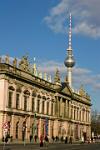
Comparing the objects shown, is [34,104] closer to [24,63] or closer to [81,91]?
[24,63]

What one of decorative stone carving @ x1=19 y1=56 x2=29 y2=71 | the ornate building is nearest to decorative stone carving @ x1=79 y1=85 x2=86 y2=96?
the ornate building

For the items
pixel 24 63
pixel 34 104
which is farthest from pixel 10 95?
pixel 34 104

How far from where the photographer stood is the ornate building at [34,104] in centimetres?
7500

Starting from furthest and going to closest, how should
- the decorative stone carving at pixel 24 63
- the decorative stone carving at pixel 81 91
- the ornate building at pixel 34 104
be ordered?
the decorative stone carving at pixel 81 91, the decorative stone carving at pixel 24 63, the ornate building at pixel 34 104

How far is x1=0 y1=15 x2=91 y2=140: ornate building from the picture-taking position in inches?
2953

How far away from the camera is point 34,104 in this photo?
87750mm

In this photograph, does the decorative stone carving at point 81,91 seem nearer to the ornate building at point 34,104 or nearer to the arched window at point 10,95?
the ornate building at point 34,104

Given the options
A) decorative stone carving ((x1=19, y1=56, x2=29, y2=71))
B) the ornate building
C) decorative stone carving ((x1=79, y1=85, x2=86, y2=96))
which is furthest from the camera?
decorative stone carving ((x1=79, y1=85, x2=86, y2=96))

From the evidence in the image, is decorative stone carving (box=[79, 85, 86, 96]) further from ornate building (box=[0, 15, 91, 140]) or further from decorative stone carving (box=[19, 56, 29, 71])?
decorative stone carving (box=[19, 56, 29, 71])

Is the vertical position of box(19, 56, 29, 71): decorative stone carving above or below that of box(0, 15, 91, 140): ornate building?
above

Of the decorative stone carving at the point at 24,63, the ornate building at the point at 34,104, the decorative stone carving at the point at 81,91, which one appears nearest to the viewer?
the ornate building at the point at 34,104

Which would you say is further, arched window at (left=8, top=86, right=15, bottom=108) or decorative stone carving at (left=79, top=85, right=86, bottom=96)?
decorative stone carving at (left=79, top=85, right=86, bottom=96)

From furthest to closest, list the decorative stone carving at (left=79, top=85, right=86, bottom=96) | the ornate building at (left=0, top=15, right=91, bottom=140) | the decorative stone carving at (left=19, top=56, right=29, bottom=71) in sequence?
the decorative stone carving at (left=79, top=85, right=86, bottom=96) < the decorative stone carving at (left=19, top=56, right=29, bottom=71) < the ornate building at (left=0, top=15, right=91, bottom=140)

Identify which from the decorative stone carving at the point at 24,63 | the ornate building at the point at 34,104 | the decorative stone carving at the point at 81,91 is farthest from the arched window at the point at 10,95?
the decorative stone carving at the point at 81,91
